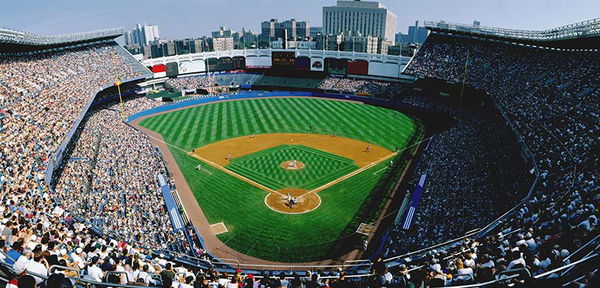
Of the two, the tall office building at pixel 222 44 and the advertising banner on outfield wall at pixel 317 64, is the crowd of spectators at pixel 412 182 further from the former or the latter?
the tall office building at pixel 222 44

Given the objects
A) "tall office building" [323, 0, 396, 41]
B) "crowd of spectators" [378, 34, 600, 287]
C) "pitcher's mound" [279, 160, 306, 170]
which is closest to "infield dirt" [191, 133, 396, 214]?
"pitcher's mound" [279, 160, 306, 170]

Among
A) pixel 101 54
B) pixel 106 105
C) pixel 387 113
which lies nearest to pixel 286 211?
pixel 387 113

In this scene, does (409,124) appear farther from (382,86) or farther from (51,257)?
(51,257)

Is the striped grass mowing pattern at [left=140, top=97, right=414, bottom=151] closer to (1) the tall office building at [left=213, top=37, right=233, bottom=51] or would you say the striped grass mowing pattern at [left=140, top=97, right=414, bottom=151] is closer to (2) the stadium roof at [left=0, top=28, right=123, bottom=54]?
(2) the stadium roof at [left=0, top=28, right=123, bottom=54]

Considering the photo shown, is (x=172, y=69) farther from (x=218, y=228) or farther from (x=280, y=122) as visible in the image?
(x=218, y=228)

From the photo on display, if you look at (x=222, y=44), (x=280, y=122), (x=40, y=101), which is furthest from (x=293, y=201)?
(x=222, y=44)

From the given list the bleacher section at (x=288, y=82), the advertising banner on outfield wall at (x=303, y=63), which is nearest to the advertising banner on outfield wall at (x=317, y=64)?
the advertising banner on outfield wall at (x=303, y=63)
